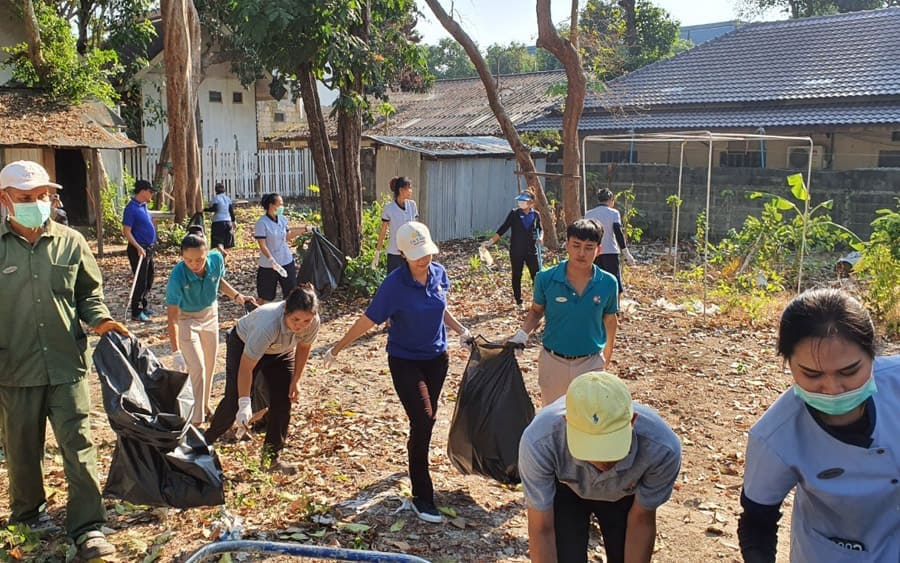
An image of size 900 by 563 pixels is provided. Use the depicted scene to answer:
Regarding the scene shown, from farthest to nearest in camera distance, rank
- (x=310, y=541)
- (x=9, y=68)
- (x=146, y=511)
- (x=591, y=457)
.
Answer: (x=9, y=68)
(x=146, y=511)
(x=310, y=541)
(x=591, y=457)

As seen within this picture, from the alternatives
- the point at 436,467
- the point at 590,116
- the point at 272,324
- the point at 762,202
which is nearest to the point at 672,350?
the point at 436,467

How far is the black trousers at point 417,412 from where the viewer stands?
422 cm

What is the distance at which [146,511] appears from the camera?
4250 millimetres

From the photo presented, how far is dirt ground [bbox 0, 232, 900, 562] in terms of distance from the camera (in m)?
4.02

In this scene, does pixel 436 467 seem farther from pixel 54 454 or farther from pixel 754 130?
pixel 754 130

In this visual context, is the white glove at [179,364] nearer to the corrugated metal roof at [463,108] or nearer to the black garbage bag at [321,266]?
the black garbage bag at [321,266]

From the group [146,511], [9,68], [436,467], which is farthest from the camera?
[9,68]

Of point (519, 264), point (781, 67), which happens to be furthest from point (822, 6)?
point (519, 264)

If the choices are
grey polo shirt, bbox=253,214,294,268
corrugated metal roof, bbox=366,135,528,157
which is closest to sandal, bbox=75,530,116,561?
grey polo shirt, bbox=253,214,294,268

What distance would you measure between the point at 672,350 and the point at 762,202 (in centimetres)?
868

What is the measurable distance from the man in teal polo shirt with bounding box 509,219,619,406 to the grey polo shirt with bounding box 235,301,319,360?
4.21ft

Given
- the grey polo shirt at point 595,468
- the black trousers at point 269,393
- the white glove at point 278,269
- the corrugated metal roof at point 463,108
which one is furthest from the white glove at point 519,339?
the corrugated metal roof at point 463,108

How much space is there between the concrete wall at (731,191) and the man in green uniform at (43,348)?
1421 cm

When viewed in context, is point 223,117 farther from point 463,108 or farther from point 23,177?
point 23,177
